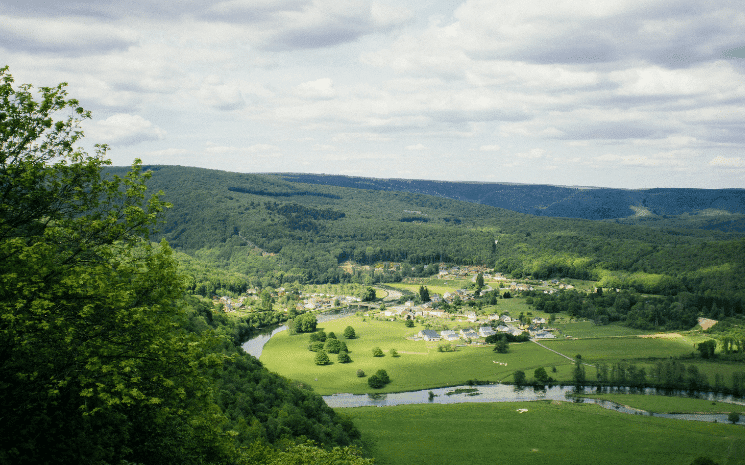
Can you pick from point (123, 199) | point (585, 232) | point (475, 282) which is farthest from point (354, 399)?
point (585, 232)

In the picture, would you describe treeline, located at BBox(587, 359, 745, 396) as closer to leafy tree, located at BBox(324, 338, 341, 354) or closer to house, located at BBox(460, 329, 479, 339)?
house, located at BBox(460, 329, 479, 339)

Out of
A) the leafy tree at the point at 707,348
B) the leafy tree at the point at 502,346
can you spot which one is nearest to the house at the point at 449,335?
the leafy tree at the point at 502,346

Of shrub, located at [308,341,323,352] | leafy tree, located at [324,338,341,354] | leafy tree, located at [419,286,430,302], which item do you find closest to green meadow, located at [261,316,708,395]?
shrub, located at [308,341,323,352]

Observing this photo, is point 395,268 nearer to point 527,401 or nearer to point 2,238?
point 527,401

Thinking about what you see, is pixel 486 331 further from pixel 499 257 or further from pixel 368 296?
pixel 499 257

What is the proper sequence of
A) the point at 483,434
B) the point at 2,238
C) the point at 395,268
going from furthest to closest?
the point at 395,268 → the point at 483,434 → the point at 2,238

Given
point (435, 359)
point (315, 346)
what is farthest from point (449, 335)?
point (315, 346)
